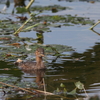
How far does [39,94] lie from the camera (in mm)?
6793

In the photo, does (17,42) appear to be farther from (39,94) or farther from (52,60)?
(39,94)

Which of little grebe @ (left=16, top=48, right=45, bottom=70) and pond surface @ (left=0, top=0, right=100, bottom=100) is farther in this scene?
little grebe @ (left=16, top=48, right=45, bottom=70)

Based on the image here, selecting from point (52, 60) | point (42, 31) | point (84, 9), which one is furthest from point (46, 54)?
point (84, 9)

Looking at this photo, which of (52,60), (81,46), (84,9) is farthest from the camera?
(84,9)

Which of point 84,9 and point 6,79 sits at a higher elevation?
point 6,79

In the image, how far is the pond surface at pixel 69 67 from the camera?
7043mm

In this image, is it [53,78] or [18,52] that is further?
[18,52]

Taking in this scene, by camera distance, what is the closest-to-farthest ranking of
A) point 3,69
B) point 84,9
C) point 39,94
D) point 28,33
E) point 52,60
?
point 39,94, point 3,69, point 52,60, point 28,33, point 84,9

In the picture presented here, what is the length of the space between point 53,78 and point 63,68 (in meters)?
0.87

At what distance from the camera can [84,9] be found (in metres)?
18.0

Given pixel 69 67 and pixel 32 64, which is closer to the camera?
pixel 69 67

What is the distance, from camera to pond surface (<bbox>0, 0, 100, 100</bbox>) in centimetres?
704

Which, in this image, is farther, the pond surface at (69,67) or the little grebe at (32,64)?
the little grebe at (32,64)

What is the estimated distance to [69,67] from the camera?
900 centimetres
